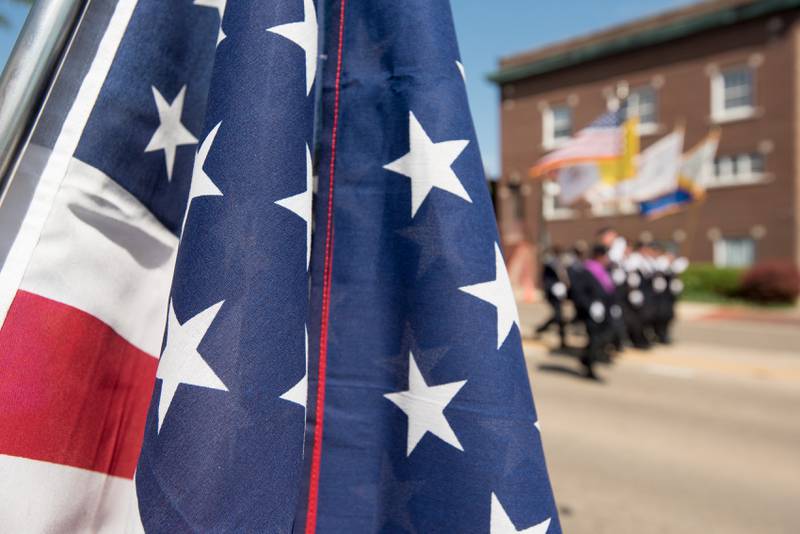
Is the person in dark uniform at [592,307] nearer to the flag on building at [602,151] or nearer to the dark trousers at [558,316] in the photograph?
the dark trousers at [558,316]

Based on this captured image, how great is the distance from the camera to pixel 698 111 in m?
21.2

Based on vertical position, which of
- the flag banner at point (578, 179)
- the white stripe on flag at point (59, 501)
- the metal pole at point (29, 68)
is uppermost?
the flag banner at point (578, 179)

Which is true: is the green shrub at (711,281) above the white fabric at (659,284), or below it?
below

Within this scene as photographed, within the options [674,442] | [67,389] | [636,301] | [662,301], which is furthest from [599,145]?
[67,389]

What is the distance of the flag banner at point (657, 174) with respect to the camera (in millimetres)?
12695

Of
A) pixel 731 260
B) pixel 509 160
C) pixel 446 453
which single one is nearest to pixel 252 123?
pixel 446 453

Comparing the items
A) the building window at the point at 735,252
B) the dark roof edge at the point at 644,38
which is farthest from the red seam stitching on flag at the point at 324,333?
the dark roof edge at the point at 644,38

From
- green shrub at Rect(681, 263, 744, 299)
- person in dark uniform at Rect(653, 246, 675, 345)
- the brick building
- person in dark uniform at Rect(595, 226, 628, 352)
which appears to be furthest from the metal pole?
green shrub at Rect(681, 263, 744, 299)

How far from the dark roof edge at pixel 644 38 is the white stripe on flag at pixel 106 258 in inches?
976

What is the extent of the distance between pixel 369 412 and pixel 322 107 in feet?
1.80

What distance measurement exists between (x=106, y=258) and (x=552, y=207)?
24954mm

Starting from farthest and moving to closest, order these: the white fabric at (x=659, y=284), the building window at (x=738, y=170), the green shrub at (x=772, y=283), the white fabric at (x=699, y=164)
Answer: the building window at (x=738, y=170)
the green shrub at (x=772, y=283)
the white fabric at (x=699, y=164)
the white fabric at (x=659, y=284)

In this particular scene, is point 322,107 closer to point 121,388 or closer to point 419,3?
point 419,3

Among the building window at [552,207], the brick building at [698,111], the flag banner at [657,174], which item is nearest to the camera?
the flag banner at [657,174]
